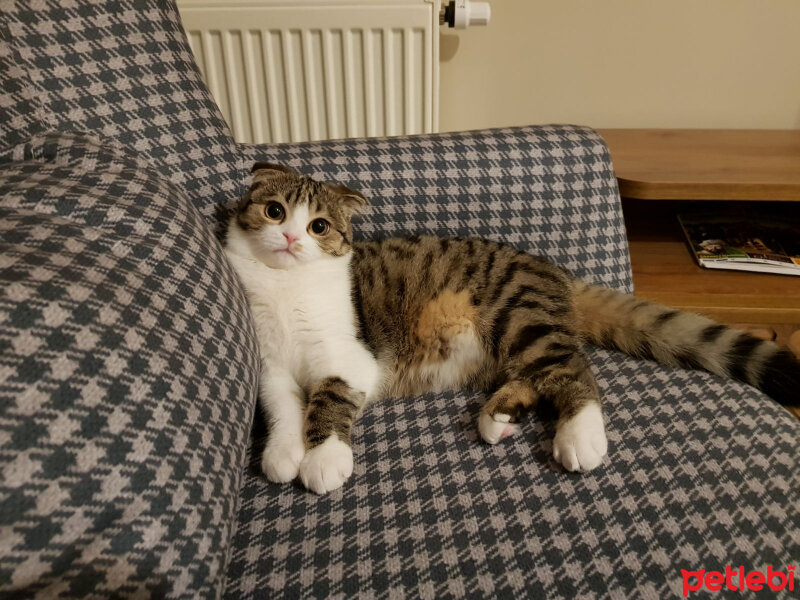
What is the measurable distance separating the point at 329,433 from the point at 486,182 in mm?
575

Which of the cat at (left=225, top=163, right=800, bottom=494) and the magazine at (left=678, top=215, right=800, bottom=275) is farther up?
the cat at (left=225, top=163, right=800, bottom=494)

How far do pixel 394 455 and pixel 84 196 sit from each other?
0.55 metres

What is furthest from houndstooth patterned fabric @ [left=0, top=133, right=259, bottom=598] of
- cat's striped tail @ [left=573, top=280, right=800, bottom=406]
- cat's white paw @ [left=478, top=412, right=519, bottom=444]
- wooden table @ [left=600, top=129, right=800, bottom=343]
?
wooden table @ [left=600, top=129, right=800, bottom=343]

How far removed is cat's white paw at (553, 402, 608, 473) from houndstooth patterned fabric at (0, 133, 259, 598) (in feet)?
1.46

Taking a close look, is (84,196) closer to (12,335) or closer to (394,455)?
(12,335)

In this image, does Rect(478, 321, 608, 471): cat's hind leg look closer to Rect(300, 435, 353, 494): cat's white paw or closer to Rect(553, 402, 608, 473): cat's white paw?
Rect(553, 402, 608, 473): cat's white paw

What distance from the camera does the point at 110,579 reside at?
49 cm

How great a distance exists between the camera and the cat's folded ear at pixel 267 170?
0.98 meters

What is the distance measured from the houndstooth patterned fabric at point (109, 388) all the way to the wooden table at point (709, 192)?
1073 millimetres

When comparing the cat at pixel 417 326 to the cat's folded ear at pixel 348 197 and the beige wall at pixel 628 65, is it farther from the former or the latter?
the beige wall at pixel 628 65

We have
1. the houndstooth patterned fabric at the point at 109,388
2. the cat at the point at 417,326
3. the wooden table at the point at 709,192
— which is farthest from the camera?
the wooden table at the point at 709,192

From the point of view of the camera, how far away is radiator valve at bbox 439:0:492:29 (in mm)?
1552

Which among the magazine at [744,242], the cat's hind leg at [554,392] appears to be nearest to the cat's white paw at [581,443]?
the cat's hind leg at [554,392]

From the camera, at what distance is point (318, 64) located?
1.65 m
